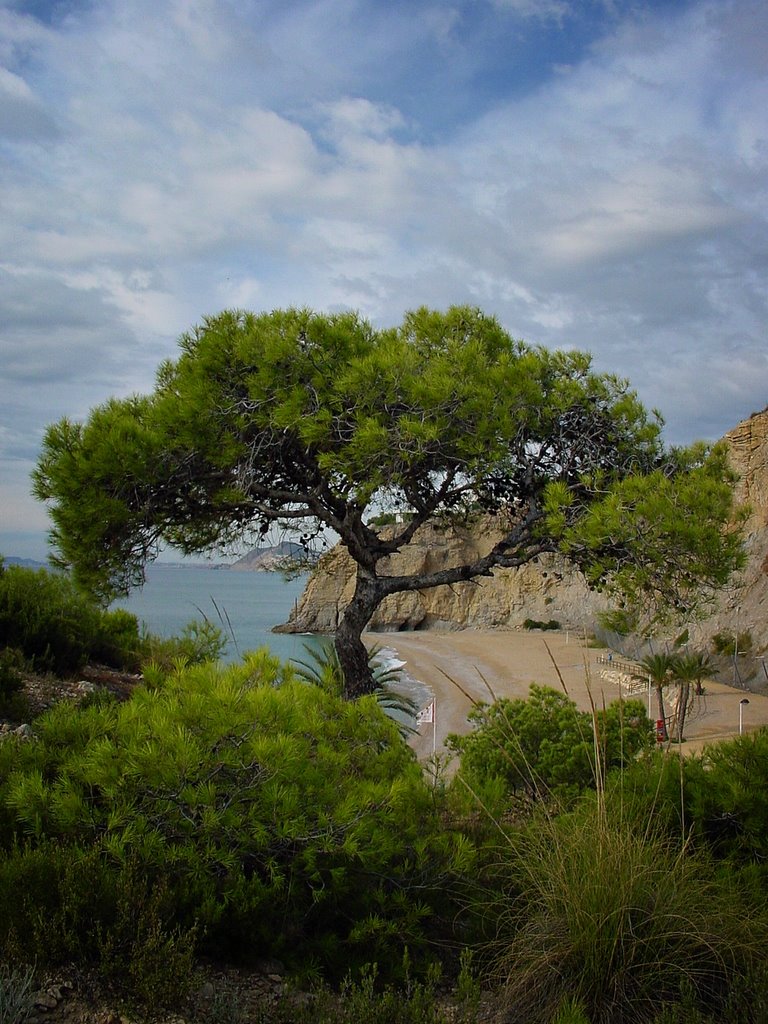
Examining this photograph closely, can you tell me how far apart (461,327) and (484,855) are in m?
6.54

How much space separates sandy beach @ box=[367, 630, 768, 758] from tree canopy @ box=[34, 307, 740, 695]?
1484 millimetres

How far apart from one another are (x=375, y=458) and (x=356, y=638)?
2458mm

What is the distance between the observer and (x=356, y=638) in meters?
9.63

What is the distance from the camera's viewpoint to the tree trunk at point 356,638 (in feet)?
31.0

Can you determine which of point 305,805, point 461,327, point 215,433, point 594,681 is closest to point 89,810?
point 305,805

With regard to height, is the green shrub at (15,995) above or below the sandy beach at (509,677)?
above

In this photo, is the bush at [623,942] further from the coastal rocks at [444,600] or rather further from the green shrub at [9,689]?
the coastal rocks at [444,600]

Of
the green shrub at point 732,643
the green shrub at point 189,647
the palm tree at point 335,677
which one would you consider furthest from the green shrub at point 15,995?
the green shrub at point 732,643

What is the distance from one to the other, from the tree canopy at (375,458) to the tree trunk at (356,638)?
0.08 feet

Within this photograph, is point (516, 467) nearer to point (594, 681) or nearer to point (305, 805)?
point (305, 805)

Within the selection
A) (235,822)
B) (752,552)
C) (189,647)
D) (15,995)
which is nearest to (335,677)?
(189,647)

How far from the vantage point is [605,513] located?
7914mm

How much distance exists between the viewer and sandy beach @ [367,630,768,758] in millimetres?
21078

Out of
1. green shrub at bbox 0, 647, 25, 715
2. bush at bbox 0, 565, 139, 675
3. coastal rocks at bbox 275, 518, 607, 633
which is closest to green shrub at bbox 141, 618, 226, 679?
bush at bbox 0, 565, 139, 675
